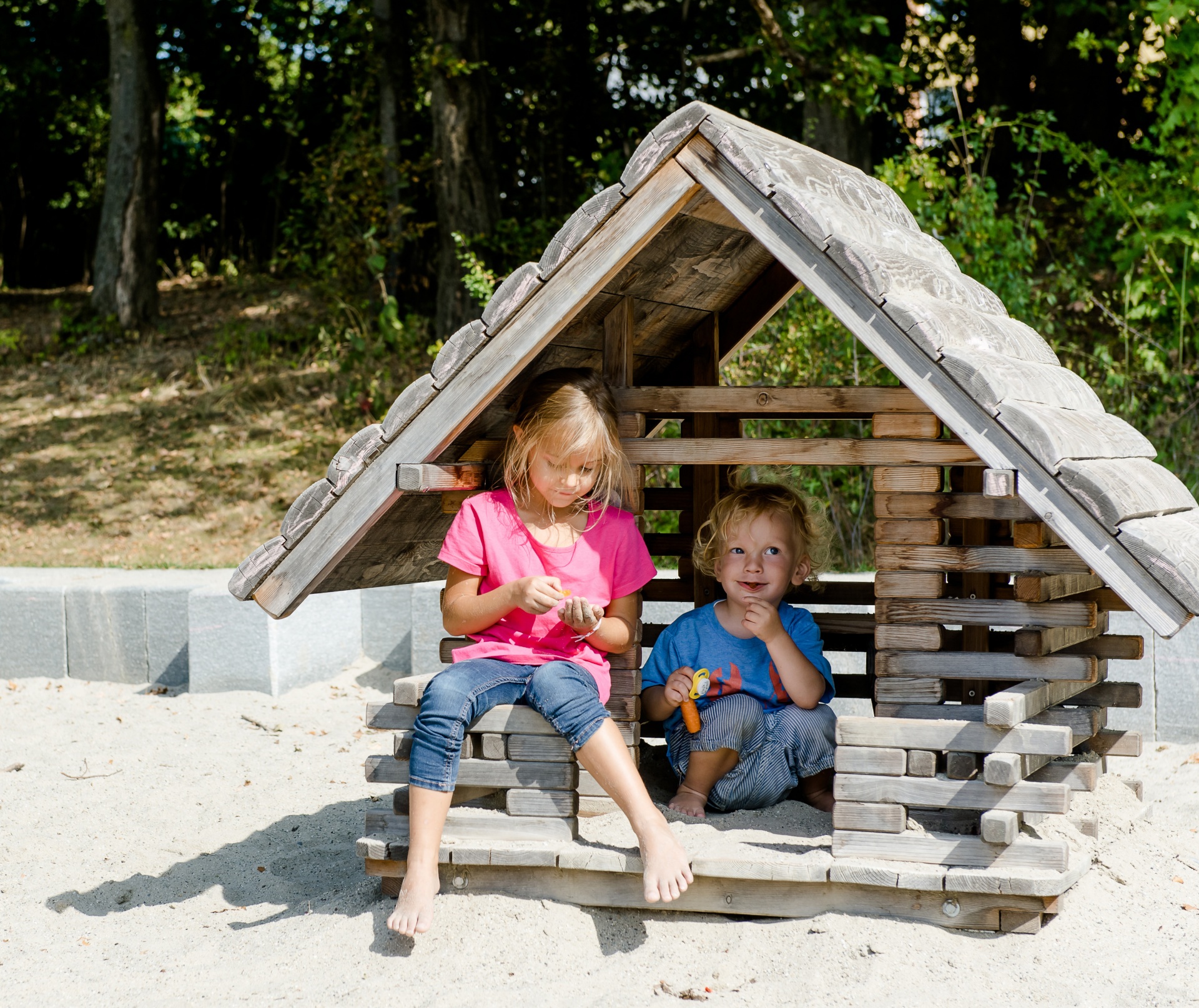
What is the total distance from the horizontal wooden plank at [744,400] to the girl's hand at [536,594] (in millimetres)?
666

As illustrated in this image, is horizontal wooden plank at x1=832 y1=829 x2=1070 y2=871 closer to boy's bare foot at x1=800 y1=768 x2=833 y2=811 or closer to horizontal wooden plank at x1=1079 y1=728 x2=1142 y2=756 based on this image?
boy's bare foot at x1=800 y1=768 x2=833 y2=811

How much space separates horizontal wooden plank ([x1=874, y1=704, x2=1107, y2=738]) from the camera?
328 cm

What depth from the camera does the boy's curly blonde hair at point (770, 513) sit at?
3.78 m

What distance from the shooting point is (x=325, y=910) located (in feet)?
11.5

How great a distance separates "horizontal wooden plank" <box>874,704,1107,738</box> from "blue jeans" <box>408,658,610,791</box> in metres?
0.81

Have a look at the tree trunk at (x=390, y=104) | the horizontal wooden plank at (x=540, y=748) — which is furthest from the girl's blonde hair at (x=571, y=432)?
the tree trunk at (x=390, y=104)

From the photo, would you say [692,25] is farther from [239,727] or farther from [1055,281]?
[239,727]

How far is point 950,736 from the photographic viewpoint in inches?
121

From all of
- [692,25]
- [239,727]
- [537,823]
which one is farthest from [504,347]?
[692,25]

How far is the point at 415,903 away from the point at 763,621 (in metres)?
1.29

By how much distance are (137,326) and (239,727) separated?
9.97 m

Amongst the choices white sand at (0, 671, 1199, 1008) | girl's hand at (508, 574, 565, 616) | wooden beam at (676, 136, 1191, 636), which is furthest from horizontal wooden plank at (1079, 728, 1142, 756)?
girl's hand at (508, 574, 565, 616)

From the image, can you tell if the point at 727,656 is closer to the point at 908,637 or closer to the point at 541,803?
the point at 908,637

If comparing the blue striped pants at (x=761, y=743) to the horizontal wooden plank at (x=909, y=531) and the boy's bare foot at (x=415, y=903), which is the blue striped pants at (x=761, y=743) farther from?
the boy's bare foot at (x=415, y=903)
